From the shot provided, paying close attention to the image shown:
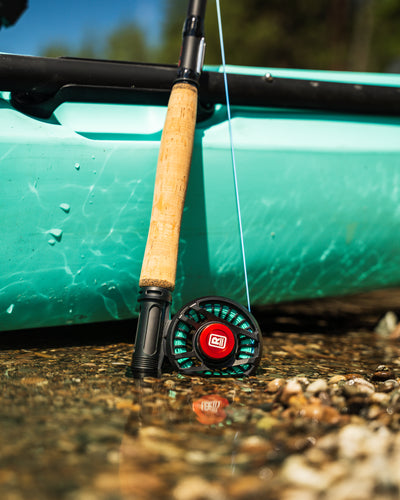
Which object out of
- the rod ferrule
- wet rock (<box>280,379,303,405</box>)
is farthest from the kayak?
wet rock (<box>280,379,303,405</box>)

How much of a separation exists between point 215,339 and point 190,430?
0.40m

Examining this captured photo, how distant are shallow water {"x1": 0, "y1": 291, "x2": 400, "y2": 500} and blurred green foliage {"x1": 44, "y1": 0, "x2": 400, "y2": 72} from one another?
12.8m

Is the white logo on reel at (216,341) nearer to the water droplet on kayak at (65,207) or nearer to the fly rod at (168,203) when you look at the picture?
the fly rod at (168,203)

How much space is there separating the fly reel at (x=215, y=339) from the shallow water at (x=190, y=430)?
45 millimetres

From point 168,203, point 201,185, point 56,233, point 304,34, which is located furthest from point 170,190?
point 304,34

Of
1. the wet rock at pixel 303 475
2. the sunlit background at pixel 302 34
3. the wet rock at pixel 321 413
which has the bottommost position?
the wet rock at pixel 303 475

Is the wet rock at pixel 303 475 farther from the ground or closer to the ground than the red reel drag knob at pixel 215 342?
closer to the ground

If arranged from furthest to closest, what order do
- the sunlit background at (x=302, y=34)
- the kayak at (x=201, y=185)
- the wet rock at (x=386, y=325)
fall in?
the sunlit background at (x=302, y=34) < the wet rock at (x=386, y=325) < the kayak at (x=201, y=185)

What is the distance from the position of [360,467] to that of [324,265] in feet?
4.58

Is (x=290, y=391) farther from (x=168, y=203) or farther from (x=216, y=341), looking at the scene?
(x=168, y=203)

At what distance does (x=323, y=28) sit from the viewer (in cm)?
1516

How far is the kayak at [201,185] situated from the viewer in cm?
183

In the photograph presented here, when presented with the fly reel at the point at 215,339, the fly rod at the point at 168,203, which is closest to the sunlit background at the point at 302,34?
the fly rod at the point at 168,203

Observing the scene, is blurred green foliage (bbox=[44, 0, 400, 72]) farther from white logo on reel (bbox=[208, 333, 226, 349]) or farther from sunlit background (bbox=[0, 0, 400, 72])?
white logo on reel (bbox=[208, 333, 226, 349])
